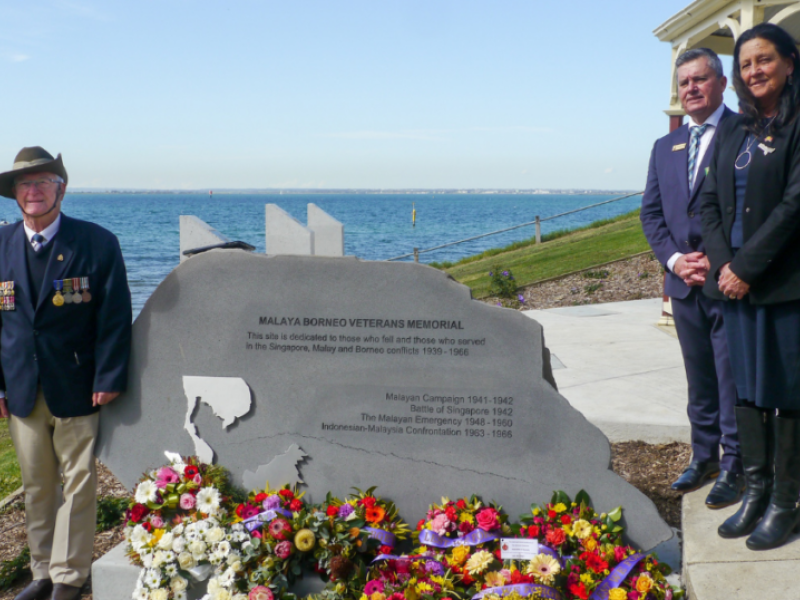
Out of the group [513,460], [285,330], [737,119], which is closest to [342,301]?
[285,330]

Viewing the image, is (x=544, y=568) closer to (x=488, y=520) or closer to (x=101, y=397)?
(x=488, y=520)

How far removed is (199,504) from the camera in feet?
10.7

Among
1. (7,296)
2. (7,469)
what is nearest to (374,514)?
(7,296)

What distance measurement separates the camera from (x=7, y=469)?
232 inches

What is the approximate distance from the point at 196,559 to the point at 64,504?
701mm

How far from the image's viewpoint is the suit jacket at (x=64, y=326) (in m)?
3.14

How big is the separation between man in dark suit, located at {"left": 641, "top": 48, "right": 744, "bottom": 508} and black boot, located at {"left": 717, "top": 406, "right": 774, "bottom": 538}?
0.77ft

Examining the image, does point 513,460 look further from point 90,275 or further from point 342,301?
point 90,275

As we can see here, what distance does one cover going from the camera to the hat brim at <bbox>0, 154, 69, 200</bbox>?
3.11 meters

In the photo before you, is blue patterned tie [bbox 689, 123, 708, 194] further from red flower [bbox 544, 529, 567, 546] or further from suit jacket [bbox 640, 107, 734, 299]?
Result: red flower [bbox 544, 529, 567, 546]

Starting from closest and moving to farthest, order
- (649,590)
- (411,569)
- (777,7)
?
(649,590)
(411,569)
(777,7)

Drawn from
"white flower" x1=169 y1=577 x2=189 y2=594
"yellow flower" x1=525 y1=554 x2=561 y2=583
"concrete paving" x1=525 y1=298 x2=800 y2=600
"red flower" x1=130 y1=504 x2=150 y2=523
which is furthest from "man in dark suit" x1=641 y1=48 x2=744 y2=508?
"red flower" x1=130 y1=504 x2=150 y2=523

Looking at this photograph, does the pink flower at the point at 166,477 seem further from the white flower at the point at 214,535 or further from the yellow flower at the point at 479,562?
the yellow flower at the point at 479,562

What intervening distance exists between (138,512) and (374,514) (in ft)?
3.65
